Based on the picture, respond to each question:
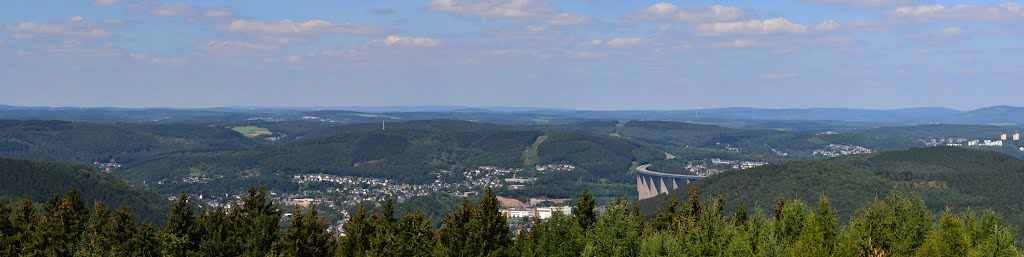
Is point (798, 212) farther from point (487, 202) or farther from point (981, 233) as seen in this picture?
point (487, 202)

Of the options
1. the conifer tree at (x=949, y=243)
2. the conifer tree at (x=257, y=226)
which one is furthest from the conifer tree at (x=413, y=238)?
the conifer tree at (x=949, y=243)

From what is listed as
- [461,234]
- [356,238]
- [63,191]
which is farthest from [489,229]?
[63,191]

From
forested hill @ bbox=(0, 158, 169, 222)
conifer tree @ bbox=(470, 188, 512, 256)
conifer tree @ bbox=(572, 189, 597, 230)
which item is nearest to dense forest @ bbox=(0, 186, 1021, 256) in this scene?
conifer tree @ bbox=(470, 188, 512, 256)

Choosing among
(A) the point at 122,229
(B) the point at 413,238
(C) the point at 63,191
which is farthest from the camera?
(C) the point at 63,191

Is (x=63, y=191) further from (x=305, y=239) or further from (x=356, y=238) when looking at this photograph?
(x=305, y=239)

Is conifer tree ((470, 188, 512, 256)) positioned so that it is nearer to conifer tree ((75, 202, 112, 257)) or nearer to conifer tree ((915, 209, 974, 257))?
conifer tree ((75, 202, 112, 257))

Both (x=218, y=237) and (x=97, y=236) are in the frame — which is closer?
(x=97, y=236)

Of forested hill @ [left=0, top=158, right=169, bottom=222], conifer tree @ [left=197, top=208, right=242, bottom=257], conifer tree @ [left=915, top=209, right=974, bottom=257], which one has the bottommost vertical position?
forested hill @ [left=0, top=158, right=169, bottom=222]

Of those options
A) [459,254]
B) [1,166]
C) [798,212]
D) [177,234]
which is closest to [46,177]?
[1,166]
